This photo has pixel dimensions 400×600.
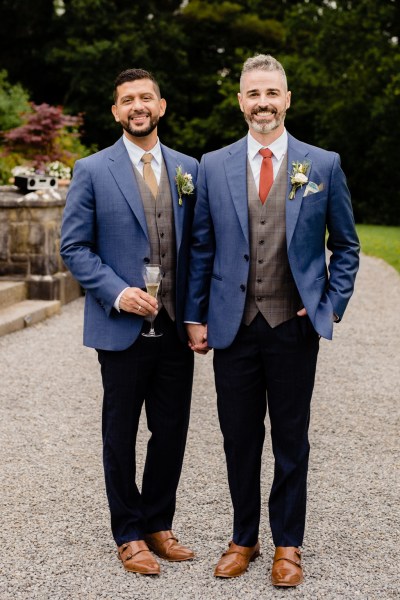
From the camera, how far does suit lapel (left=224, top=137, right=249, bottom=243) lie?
3.38 metres

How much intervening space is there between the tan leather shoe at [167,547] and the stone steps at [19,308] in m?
5.46

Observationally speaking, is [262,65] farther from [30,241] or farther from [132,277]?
[30,241]

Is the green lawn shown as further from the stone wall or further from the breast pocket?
the breast pocket

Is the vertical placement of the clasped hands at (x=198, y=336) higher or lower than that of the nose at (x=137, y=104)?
lower

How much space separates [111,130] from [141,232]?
1119 inches

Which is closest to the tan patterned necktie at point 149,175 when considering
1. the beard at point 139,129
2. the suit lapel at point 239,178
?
the beard at point 139,129

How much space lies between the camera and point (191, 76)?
103 feet

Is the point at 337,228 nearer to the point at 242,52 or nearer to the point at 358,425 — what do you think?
the point at 358,425

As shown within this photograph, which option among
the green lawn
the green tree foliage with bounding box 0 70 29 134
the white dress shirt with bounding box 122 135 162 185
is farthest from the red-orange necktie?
the green tree foliage with bounding box 0 70 29 134

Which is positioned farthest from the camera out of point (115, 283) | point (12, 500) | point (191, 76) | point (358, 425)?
point (191, 76)

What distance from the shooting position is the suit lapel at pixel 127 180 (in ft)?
11.4

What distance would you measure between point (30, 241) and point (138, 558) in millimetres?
7352

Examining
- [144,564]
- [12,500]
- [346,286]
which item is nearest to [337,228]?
[346,286]

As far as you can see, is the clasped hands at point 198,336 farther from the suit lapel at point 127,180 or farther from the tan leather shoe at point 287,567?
the tan leather shoe at point 287,567
